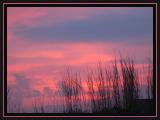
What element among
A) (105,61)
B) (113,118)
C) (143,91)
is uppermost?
(105,61)

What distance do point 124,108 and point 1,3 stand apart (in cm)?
136

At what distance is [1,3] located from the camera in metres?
2.21

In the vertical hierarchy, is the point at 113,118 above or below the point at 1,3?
below

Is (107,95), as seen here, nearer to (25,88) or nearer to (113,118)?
(113,118)

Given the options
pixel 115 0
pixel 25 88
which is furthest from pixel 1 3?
pixel 115 0

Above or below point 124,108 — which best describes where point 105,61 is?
above

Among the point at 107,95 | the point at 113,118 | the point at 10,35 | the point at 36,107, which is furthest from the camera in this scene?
the point at 107,95

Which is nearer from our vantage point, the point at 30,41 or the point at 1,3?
the point at 1,3

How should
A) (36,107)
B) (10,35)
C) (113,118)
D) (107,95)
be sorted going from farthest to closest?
(107,95) < (36,107) < (10,35) < (113,118)

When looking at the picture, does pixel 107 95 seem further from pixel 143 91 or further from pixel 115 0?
pixel 115 0

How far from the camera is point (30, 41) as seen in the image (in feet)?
7.82

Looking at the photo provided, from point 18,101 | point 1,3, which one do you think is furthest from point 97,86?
point 1,3

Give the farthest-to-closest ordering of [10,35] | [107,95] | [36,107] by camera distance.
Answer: [107,95]
[36,107]
[10,35]

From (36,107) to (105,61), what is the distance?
70 centimetres
